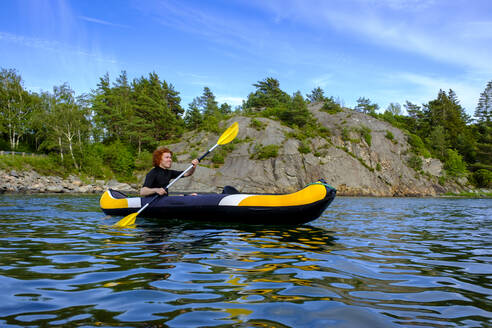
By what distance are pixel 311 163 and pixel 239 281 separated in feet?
120

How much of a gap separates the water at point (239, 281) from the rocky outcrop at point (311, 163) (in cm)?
2758

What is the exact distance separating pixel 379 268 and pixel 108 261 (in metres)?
3.02

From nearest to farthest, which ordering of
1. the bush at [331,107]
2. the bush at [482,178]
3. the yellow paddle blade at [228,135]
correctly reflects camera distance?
1. the yellow paddle blade at [228,135]
2. the bush at [482,178]
3. the bush at [331,107]

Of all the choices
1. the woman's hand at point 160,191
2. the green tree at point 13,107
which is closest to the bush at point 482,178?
the woman's hand at point 160,191

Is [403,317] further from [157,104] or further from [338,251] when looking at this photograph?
[157,104]

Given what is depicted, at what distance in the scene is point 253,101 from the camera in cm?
6122

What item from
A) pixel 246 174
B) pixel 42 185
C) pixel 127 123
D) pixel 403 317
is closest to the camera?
pixel 403 317

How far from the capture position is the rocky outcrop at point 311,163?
1345 inches

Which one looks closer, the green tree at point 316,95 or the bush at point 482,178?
the bush at point 482,178

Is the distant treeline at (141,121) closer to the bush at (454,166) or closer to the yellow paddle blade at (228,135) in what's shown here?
→ the bush at (454,166)

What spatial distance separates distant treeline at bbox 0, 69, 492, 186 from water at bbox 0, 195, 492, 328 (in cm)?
3645

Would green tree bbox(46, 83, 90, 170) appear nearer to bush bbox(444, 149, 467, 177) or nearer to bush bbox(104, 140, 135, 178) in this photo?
bush bbox(104, 140, 135, 178)

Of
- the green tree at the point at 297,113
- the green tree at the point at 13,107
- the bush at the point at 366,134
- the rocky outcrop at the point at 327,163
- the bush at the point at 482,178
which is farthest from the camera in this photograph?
the bush at the point at 482,178

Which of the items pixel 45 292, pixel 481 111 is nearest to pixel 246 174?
pixel 45 292
